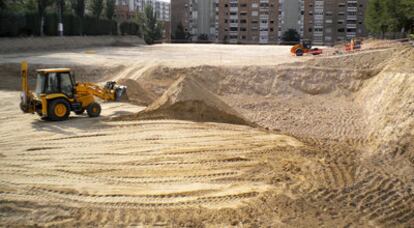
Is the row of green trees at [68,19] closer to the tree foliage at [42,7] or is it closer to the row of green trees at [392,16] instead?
the tree foliage at [42,7]

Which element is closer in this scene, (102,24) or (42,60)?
(42,60)

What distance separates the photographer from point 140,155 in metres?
10.9

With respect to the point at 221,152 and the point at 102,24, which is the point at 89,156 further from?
the point at 102,24

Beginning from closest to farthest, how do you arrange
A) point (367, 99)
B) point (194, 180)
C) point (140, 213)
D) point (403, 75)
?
1. point (140, 213)
2. point (194, 180)
3. point (403, 75)
4. point (367, 99)

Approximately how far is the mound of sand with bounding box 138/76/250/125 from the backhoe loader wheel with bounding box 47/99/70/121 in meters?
2.35

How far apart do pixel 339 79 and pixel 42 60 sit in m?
17.9

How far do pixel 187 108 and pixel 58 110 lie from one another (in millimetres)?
4090

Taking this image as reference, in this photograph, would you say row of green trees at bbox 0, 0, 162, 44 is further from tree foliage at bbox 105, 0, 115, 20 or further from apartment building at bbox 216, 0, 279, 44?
apartment building at bbox 216, 0, 279, 44

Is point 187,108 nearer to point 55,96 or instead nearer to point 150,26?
point 55,96

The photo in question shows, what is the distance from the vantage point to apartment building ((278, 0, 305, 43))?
285 feet

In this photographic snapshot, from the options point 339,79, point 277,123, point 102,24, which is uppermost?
point 102,24

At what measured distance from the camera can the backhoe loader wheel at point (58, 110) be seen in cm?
1413

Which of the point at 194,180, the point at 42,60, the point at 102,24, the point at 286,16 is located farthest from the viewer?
the point at 286,16

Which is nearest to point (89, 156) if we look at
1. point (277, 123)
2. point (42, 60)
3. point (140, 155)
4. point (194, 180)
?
point (140, 155)
